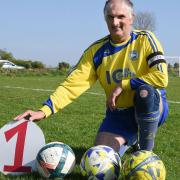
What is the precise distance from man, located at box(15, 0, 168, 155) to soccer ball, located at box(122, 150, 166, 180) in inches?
20.7

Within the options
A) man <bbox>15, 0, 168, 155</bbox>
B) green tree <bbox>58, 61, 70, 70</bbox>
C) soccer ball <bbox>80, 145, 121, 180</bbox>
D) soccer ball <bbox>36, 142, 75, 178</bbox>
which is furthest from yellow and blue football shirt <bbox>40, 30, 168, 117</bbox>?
green tree <bbox>58, 61, 70, 70</bbox>

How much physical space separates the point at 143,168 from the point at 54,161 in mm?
838

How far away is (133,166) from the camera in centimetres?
369

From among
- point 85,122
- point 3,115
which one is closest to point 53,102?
point 85,122

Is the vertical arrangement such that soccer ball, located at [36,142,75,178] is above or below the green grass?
above

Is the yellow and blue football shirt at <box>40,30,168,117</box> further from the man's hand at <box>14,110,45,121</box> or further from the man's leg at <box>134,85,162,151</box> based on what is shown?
the man's leg at <box>134,85,162,151</box>

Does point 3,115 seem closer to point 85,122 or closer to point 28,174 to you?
point 85,122

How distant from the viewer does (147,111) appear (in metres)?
4.10

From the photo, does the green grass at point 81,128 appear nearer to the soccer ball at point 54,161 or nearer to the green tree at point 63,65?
the soccer ball at point 54,161

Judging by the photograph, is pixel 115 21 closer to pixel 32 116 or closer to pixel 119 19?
pixel 119 19

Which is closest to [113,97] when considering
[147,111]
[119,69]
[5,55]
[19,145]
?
[147,111]

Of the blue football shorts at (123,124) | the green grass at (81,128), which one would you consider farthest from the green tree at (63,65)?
the blue football shorts at (123,124)

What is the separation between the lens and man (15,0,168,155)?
420 centimetres

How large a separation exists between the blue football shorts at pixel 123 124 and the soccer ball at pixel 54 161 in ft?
2.92
